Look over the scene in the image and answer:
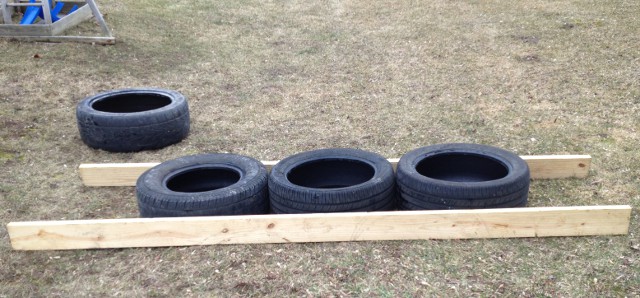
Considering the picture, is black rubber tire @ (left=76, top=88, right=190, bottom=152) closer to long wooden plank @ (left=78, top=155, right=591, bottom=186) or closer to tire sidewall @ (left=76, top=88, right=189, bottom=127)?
tire sidewall @ (left=76, top=88, right=189, bottom=127)

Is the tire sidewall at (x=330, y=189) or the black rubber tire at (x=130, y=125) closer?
the tire sidewall at (x=330, y=189)

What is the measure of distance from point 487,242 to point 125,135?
3708 mm

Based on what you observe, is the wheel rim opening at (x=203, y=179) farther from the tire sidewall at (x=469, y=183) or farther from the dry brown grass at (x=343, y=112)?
the tire sidewall at (x=469, y=183)

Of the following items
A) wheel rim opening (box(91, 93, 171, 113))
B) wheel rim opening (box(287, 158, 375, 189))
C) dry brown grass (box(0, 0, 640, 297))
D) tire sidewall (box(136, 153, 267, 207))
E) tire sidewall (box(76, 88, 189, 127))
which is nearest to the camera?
dry brown grass (box(0, 0, 640, 297))

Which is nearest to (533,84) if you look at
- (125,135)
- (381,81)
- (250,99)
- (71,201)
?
(381,81)

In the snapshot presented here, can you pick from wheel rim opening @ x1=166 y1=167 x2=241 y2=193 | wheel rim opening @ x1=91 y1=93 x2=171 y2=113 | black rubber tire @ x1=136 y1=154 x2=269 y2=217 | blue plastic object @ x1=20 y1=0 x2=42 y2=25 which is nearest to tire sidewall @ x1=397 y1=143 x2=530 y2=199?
black rubber tire @ x1=136 y1=154 x2=269 y2=217

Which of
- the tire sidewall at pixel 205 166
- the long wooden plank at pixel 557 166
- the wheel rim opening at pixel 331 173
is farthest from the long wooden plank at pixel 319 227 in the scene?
the long wooden plank at pixel 557 166

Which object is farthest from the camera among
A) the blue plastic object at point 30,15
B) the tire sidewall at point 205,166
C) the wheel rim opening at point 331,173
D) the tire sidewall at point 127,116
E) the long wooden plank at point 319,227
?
the blue plastic object at point 30,15

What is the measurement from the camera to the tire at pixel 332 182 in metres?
4.32

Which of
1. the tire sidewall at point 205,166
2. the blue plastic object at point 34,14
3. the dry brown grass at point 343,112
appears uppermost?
the blue plastic object at point 34,14

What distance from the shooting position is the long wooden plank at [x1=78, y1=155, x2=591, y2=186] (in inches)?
208

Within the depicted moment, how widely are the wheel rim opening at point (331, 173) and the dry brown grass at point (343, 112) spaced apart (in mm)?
807

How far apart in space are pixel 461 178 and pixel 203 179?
217 cm

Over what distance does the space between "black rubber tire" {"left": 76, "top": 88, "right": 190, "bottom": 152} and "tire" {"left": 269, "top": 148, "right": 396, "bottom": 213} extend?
1.95 metres
